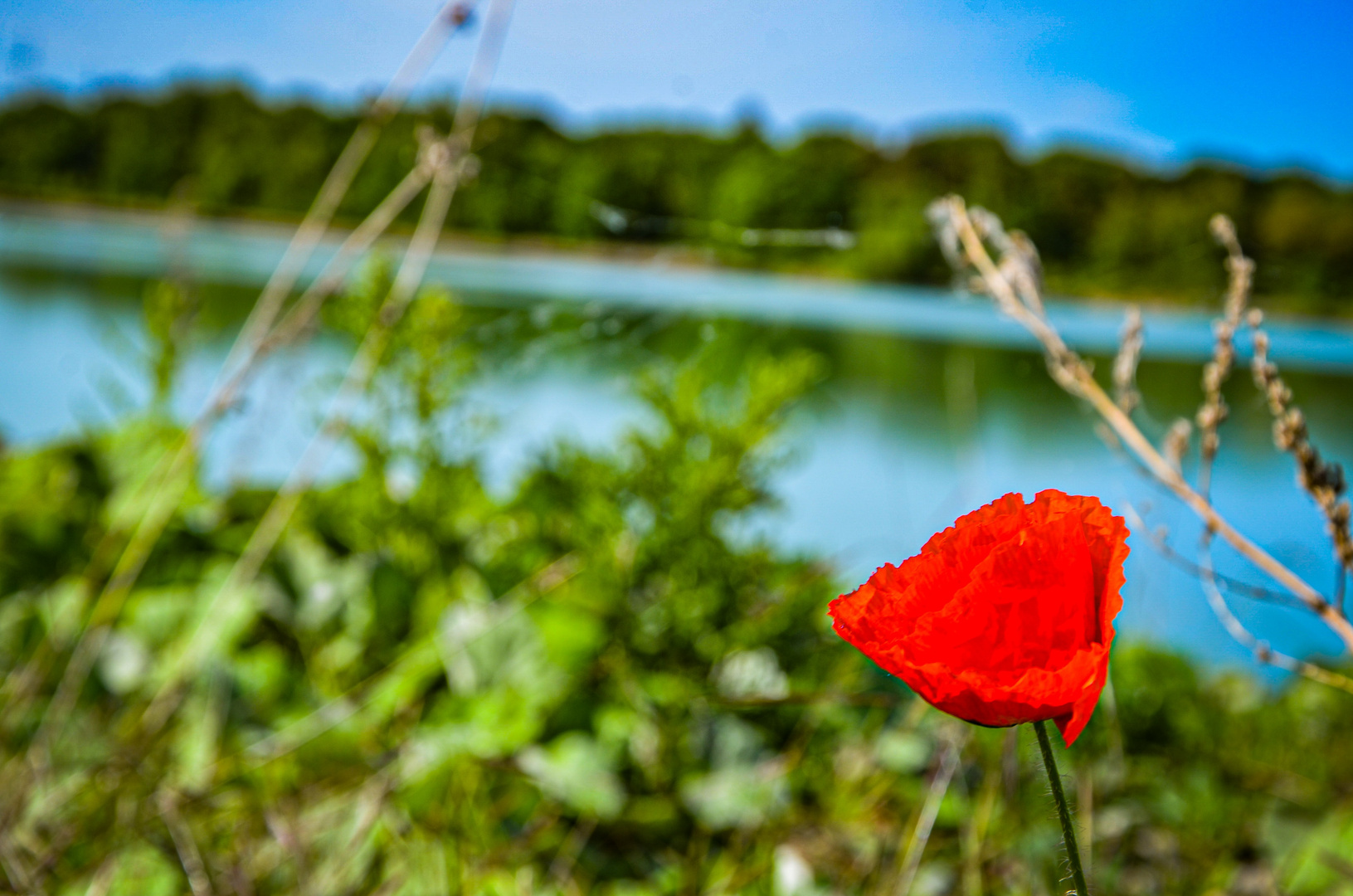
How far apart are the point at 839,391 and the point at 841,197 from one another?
395 millimetres

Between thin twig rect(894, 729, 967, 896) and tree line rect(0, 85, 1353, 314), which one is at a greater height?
tree line rect(0, 85, 1353, 314)

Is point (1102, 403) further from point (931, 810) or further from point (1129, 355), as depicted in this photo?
point (931, 810)

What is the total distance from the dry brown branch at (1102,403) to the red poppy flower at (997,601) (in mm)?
188

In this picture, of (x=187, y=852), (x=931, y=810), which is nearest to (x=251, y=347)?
(x=187, y=852)

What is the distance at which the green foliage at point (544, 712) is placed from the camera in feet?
1.63

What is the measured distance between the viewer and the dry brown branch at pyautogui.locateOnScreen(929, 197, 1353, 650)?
0.28 m

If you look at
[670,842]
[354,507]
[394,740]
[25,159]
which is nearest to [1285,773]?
[670,842]

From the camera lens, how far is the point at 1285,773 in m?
0.63

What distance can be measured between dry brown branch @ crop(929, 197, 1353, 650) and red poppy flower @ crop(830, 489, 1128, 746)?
188mm

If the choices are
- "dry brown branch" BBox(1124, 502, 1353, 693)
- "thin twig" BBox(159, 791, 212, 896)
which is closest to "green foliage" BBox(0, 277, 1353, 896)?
"thin twig" BBox(159, 791, 212, 896)

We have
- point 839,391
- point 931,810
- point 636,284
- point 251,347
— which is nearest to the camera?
point 931,810

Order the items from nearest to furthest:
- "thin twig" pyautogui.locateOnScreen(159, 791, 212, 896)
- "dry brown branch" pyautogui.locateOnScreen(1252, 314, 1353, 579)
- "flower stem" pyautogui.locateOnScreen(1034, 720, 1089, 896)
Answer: "flower stem" pyautogui.locateOnScreen(1034, 720, 1089, 896)
"dry brown branch" pyautogui.locateOnScreen(1252, 314, 1353, 579)
"thin twig" pyautogui.locateOnScreen(159, 791, 212, 896)

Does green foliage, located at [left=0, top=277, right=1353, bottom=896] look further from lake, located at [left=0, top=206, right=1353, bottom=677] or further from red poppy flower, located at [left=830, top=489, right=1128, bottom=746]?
red poppy flower, located at [left=830, top=489, right=1128, bottom=746]

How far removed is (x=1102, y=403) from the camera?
333 millimetres
